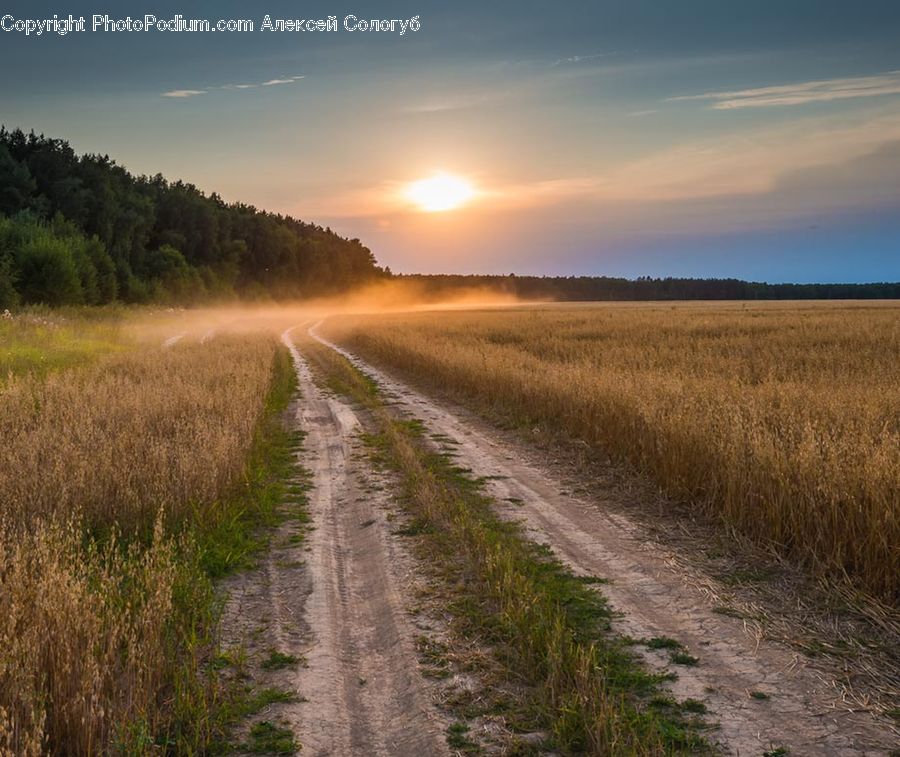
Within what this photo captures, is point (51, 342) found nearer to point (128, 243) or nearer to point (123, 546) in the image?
point (123, 546)

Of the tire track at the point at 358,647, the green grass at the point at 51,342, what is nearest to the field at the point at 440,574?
the tire track at the point at 358,647

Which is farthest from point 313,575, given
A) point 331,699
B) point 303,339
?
point 303,339

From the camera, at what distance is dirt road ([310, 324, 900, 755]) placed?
4.16 m

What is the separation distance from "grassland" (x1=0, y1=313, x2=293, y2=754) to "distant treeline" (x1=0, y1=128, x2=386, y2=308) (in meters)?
32.8

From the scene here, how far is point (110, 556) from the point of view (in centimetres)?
639

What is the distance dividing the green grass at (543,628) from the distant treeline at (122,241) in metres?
39.5

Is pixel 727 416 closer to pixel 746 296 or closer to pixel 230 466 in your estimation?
pixel 230 466

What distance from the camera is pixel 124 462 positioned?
26.9 feet

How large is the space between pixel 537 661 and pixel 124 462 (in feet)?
18.2

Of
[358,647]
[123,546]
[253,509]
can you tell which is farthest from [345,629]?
[253,509]

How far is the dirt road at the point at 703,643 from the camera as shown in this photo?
13.6 ft

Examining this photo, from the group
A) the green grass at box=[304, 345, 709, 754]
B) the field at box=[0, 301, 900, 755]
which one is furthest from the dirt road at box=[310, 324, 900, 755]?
the green grass at box=[304, 345, 709, 754]

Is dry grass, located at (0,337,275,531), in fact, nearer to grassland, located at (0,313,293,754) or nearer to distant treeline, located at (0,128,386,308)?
grassland, located at (0,313,293,754)

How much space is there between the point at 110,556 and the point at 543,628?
154 inches
